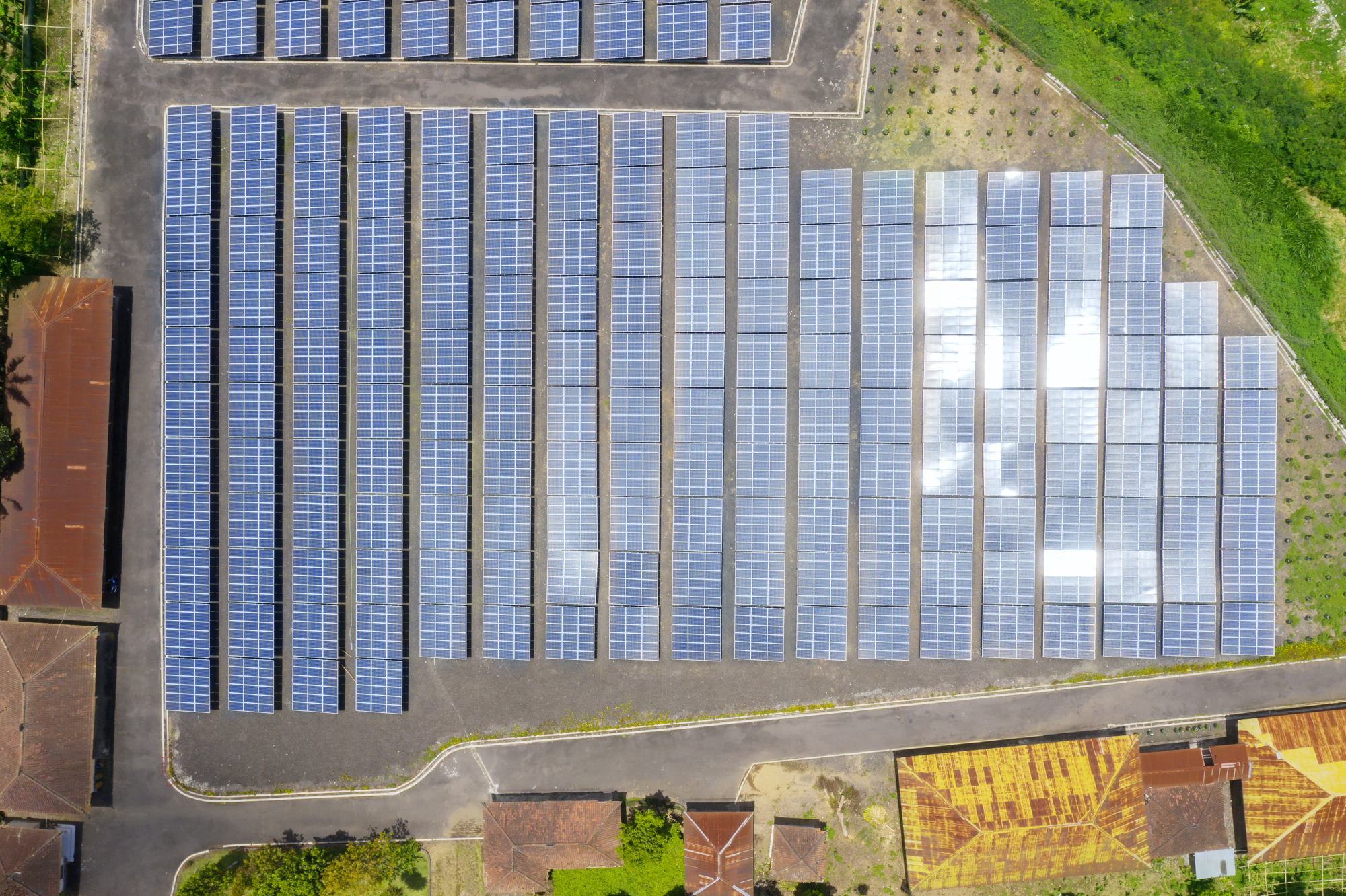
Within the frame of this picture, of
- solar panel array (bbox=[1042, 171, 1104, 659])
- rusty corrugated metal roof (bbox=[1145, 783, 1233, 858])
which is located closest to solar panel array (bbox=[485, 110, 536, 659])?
solar panel array (bbox=[1042, 171, 1104, 659])

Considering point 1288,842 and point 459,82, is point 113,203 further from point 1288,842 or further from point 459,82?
point 1288,842

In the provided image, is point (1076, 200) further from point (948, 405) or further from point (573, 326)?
point (573, 326)

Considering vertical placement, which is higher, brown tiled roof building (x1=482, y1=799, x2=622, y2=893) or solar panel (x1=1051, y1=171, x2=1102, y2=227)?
solar panel (x1=1051, y1=171, x2=1102, y2=227)

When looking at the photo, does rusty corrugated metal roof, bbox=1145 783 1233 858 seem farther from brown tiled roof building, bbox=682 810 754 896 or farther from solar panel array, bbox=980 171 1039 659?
brown tiled roof building, bbox=682 810 754 896

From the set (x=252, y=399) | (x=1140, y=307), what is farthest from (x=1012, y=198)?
(x=252, y=399)

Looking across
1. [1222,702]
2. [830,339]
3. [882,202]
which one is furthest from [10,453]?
[1222,702]

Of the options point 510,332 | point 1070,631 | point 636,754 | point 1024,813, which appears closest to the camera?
point 1024,813

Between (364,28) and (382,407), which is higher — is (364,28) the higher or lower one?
the higher one

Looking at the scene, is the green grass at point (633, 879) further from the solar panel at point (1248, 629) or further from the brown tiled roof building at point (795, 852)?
the solar panel at point (1248, 629)
